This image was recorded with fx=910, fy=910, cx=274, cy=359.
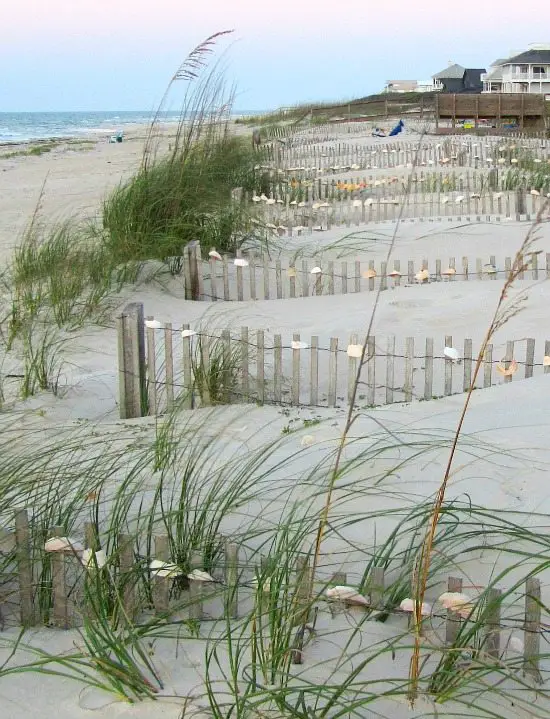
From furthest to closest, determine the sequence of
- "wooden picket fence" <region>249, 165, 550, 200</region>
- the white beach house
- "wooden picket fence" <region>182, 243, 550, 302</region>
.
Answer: the white beach house < "wooden picket fence" <region>249, 165, 550, 200</region> < "wooden picket fence" <region>182, 243, 550, 302</region>

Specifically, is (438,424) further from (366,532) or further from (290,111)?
(290,111)

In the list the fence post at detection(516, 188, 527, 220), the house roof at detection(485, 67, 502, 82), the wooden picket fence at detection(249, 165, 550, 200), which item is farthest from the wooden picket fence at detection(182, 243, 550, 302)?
the house roof at detection(485, 67, 502, 82)

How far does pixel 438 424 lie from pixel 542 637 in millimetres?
1568

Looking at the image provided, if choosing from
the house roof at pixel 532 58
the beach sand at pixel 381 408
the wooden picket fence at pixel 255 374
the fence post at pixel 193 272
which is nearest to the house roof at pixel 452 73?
the house roof at pixel 532 58

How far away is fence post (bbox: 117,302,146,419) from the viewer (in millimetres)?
4660

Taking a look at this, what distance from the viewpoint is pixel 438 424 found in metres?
3.80

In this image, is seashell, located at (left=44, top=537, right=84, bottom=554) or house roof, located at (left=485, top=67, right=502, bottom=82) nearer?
seashell, located at (left=44, top=537, right=84, bottom=554)

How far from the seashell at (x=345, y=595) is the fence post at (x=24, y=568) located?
2.68ft

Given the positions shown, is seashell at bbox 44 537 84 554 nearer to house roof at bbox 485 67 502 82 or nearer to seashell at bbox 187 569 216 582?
seashell at bbox 187 569 216 582

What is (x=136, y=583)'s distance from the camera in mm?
2479

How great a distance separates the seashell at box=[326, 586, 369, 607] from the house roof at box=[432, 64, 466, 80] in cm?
6287

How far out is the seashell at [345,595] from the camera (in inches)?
89.5

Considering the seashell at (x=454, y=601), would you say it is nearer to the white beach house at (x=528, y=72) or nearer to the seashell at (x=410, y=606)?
the seashell at (x=410, y=606)

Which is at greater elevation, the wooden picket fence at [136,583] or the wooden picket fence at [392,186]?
the wooden picket fence at [392,186]
